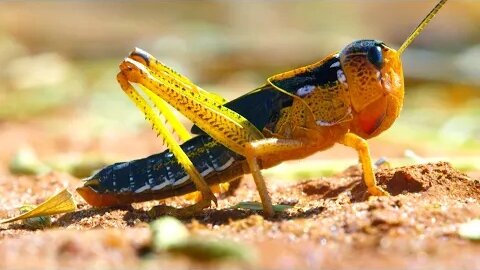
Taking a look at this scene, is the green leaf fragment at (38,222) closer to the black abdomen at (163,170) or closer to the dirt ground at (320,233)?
the dirt ground at (320,233)

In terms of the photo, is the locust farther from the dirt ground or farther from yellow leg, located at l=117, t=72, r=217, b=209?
the dirt ground

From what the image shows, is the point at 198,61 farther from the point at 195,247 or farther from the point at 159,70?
the point at 195,247

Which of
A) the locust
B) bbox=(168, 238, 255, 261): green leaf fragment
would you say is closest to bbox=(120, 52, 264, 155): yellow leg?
the locust

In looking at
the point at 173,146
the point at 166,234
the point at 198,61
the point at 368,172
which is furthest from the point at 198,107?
the point at 198,61

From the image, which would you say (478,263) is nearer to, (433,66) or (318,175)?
(318,175)

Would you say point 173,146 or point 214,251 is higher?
point 173,146

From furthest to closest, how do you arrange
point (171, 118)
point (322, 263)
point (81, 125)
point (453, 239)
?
1. point (81, 125)
2. point (171, 118)
3. point (453, 239)
4. point (322, 263)

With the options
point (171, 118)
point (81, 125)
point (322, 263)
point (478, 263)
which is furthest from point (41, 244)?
point (81, 125)

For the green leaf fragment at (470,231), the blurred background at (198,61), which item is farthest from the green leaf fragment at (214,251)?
the blurred background at (198,61)
